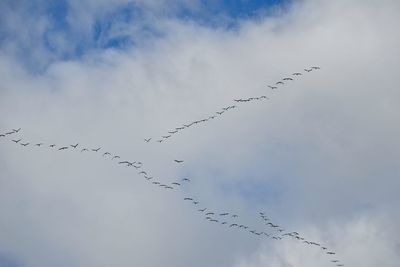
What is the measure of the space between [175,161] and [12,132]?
30344mm

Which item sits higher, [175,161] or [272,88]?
[272,88]

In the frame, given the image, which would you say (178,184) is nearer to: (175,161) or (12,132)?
(175,161)

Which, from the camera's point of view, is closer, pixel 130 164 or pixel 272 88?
pixel 272 88

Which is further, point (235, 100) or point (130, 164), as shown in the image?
point (130, 164)

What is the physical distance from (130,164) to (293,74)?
113ft

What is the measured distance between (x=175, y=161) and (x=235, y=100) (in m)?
15.1

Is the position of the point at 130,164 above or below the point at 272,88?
below

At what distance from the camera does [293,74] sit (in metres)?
111

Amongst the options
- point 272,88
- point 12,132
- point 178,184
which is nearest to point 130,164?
point 178,184

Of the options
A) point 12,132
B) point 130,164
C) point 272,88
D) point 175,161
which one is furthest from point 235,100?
point 12,132

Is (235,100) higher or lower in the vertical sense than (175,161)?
higher

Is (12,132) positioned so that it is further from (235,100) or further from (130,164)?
(235,100)

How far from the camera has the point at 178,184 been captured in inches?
4587

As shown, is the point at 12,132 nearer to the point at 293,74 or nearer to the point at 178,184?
the point at 178,184
